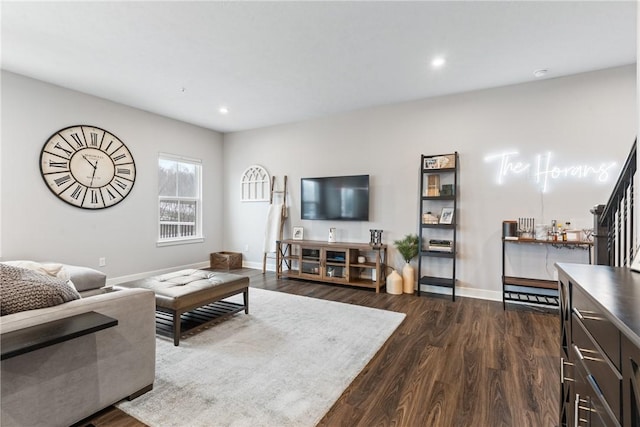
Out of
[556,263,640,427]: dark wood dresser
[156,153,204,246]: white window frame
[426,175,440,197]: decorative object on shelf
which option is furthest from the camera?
[156,153,204,246]: white window frame

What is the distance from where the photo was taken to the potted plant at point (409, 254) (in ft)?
13.9

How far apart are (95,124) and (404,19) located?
437 centimetres

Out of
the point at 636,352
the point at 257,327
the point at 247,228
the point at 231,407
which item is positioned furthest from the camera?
the point at 247,228

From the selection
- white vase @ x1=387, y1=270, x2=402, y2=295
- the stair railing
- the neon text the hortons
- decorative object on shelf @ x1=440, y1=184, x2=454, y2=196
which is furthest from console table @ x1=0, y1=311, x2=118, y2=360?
the neon text the hortons

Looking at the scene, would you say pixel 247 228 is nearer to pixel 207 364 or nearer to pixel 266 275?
pixel 266 275

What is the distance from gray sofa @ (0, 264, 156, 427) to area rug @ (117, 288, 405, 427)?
0.19m

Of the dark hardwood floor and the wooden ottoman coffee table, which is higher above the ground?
the wooden ottoman coffee table

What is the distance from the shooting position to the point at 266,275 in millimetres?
5320

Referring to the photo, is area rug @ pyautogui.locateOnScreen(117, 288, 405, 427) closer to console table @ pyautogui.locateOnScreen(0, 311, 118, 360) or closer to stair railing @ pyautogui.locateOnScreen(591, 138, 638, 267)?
console table @ pyautogui.locateOnScreen(0, 311, 118, 360)

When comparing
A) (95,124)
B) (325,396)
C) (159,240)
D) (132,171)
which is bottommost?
(325,396)

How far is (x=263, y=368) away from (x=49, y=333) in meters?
1.35

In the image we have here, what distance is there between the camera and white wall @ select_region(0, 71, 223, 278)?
3576 millimetres

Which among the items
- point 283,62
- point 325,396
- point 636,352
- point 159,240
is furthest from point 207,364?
point 159,240

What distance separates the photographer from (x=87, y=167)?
13.8 ft
